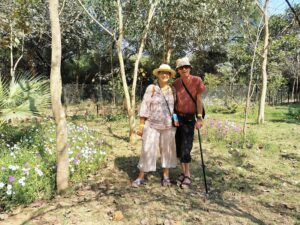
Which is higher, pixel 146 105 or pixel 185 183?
pixel 146 105

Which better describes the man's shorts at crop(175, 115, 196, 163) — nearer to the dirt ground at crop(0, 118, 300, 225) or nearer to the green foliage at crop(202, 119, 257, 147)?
the dirt ground at crop(0, 118, 300, 225)

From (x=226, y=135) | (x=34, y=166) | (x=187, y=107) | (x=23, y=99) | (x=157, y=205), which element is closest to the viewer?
(x=157, y=205)

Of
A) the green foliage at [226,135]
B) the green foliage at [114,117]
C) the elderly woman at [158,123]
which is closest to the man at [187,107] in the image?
the elderly woman at [158,123]

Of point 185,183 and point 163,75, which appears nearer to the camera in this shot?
point 163,75

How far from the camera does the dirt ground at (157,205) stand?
12.0ft

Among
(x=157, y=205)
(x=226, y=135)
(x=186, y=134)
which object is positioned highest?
(x=186, y=134)

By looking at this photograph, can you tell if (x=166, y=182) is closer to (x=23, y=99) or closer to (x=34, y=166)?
(x=34, y=166)

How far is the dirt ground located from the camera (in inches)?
144

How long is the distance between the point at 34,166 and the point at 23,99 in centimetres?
155

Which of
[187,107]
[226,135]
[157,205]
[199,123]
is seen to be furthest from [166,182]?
[226,135]

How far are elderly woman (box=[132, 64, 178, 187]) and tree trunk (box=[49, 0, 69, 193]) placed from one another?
3.39 ft

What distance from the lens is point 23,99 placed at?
214 inches

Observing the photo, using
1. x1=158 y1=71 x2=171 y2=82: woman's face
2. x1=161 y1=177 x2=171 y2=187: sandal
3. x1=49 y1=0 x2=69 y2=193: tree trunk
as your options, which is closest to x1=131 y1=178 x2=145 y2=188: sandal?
x1=161 y1=177 x2=171 y2=187: sandal

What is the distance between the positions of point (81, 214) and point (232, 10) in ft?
30.9
